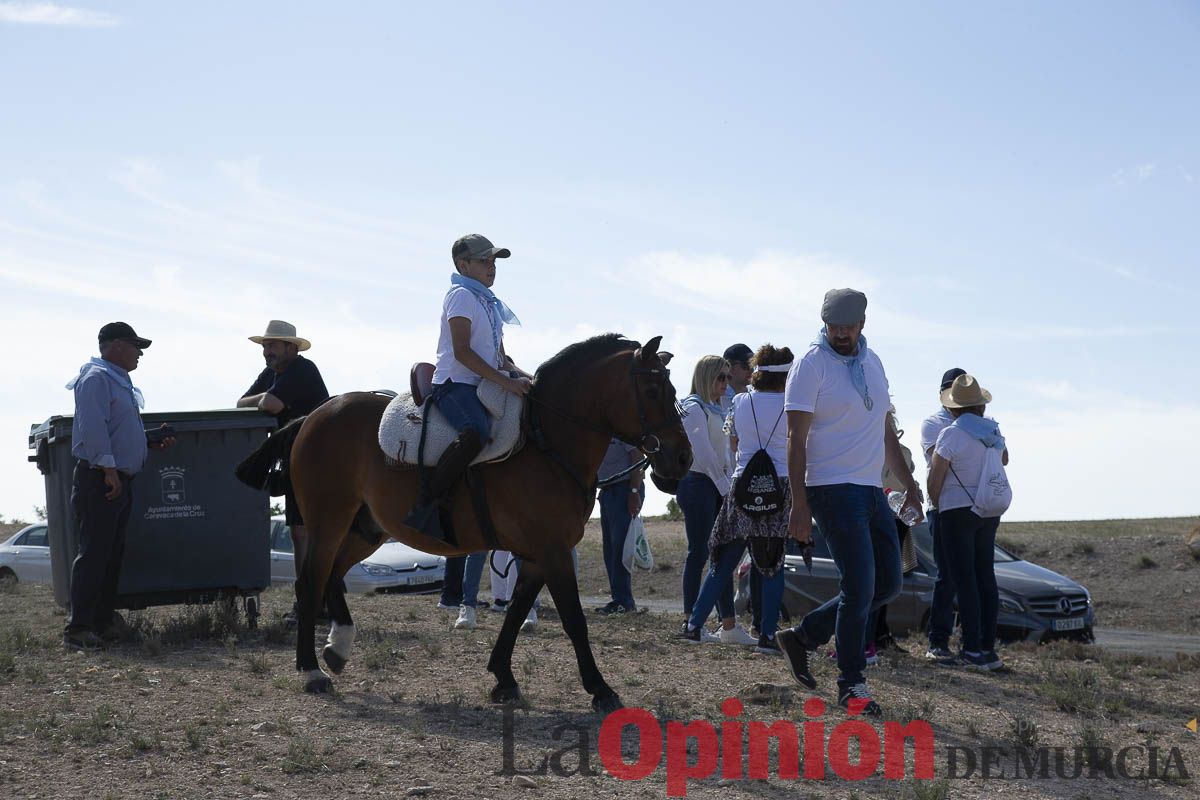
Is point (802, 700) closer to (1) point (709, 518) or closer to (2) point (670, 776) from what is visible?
(2) point (670, 776)

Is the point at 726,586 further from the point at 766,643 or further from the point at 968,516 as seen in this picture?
the point at 968,516

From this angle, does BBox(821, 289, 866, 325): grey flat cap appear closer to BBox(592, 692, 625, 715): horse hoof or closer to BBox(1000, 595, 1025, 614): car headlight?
BBox(592, 692, 625, 715): horse hoof

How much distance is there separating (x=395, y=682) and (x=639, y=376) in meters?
2.64

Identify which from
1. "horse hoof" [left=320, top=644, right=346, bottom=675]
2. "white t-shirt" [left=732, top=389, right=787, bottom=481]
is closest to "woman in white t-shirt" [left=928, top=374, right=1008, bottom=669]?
"white t-shirt" [left=732, top=389, right=787, bottom=481]

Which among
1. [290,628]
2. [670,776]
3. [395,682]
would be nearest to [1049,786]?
[670,776]

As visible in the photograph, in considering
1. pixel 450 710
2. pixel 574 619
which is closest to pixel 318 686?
pixel 450 710

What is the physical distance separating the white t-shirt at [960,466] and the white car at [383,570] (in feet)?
33.8

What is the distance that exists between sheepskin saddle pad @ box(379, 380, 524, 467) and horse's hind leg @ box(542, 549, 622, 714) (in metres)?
0.67

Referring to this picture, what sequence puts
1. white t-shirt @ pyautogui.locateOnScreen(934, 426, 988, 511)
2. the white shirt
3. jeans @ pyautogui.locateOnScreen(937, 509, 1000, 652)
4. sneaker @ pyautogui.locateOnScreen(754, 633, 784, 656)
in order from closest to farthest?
1. white t-shirt @ pyautogui.locateOnScreen(934, 426, 988, 511)
2. jeans @ pyautogui.locateOnScreen(937, 509, 1000, 652)
3. sneaker @ pyautogui.locateOnScreen(754, 633, 784, 656)
4. the white shirt

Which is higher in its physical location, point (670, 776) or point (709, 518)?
point (709, 518)

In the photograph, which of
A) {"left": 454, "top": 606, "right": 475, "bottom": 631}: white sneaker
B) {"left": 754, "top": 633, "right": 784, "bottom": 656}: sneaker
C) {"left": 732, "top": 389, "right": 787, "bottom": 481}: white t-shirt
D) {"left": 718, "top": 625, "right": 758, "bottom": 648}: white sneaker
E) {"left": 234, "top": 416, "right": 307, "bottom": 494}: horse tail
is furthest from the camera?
{"left": 454, "top": 606, "right": 475, "bottom": 631}: white sneaker

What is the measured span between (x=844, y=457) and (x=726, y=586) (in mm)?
3519

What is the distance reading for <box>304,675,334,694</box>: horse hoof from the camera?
786 centimetres

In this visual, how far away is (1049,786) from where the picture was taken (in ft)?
20.0
